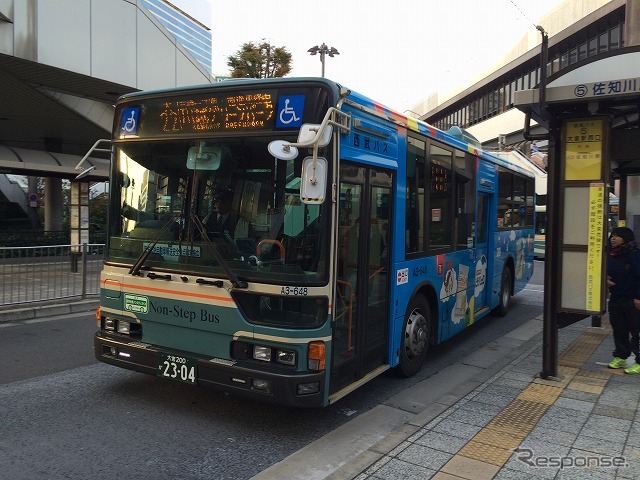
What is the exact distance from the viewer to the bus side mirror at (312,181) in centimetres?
376

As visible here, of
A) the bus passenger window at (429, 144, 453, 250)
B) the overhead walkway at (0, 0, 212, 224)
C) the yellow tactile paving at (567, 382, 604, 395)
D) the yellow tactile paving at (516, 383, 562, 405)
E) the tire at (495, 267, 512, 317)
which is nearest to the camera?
the yellow tactile paving at (516, 383, 562, 405)

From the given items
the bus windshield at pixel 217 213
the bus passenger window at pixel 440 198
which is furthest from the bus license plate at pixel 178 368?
the bus passenger window at pixel 440 198

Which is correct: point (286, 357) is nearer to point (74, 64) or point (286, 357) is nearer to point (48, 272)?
point (48, 272)

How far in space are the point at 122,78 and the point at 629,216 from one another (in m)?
12.7

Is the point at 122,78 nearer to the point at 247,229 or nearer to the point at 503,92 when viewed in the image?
the point at 247,229

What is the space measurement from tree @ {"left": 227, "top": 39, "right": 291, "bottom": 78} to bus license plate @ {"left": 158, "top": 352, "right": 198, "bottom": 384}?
26.8 metres

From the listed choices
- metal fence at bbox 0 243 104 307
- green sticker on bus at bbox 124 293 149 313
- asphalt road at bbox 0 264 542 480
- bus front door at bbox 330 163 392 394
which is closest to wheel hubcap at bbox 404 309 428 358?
asphalt road at bbox 0 264 542 480

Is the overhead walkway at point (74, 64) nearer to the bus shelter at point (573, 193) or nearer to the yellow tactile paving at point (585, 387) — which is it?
the bus shelter at point (573, 193)

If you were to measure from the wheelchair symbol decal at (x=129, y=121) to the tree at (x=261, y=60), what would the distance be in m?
25.6

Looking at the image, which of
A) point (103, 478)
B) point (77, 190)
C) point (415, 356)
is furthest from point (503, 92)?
→ point (103, 478)

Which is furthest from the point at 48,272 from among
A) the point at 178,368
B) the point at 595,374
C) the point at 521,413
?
the point at 595,374

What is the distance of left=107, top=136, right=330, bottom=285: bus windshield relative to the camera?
161 inches

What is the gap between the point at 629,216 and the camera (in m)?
11.0

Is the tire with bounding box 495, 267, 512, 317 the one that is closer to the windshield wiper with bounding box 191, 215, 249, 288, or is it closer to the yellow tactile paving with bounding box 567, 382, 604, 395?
the yellow tactile paving with bounding box 567, 382, 604, 395
